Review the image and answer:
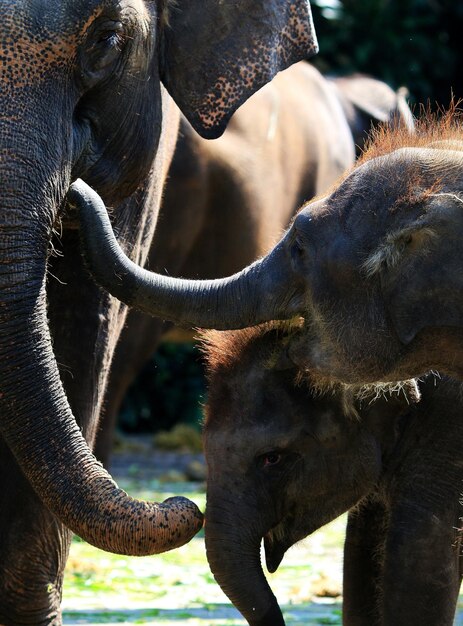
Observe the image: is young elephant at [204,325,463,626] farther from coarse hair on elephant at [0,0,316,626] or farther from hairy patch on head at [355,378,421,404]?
coarse hair on elephant at [0,0,316,626]

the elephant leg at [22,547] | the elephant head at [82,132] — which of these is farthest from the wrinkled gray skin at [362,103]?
the elephant leg at [22,547]

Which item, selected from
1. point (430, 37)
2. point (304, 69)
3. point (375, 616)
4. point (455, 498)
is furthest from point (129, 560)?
point (430, 37)

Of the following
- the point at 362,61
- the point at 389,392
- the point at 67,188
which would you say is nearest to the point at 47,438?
the point at 67,188

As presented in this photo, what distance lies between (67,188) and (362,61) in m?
9.09

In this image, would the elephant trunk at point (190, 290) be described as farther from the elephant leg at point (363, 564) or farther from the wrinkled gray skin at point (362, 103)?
the wrinkled gray skin at point (362, 103)

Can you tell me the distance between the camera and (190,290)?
404 centimetres

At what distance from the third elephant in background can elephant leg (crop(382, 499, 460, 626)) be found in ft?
8.51

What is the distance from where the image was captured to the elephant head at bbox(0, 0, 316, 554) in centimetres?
371

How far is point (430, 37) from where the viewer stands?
13.1 m

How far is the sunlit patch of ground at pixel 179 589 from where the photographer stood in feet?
18.9

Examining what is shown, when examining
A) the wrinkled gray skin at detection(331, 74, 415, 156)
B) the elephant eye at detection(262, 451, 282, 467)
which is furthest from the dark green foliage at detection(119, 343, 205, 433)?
the elephant eye at detection(262, 451, 282, 467)

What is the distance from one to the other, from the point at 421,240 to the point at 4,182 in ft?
3.37

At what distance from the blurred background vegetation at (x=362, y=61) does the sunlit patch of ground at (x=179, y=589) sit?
17.7 feet

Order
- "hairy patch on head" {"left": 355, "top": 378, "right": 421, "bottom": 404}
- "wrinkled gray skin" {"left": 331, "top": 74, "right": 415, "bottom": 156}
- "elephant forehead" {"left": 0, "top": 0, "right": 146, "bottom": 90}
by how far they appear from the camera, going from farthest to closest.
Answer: "wrinkled gray skin" {"left": 331, "top": 74, "right": 415, "bottom": 156} → "hairy patch on head" {"left": 355, "top": 378, "right": 421, "bottom": 404} → "elephant forehead" {"left": 0, "top": 0, "right": 146, "bottom": 90}
